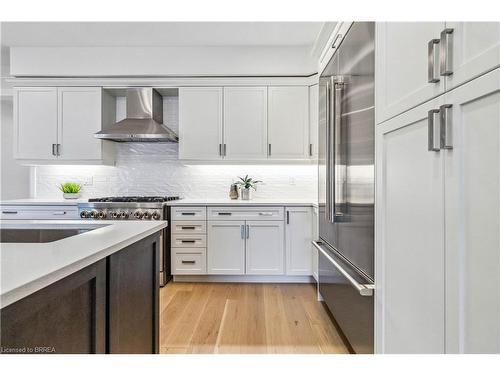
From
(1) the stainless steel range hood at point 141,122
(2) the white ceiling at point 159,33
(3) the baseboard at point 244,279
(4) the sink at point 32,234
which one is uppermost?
(2) the white ceiling at point 159,33

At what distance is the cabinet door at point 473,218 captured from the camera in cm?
75

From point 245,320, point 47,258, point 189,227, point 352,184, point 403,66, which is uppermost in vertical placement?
point 403,66

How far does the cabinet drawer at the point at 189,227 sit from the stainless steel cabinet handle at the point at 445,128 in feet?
9.22

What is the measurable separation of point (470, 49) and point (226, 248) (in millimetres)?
2967

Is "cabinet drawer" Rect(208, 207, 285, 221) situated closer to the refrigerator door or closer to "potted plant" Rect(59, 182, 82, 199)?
the refrigerator door

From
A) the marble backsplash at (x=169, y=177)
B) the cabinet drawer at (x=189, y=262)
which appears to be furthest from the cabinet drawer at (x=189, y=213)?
the marble backsplash at (x=169, y=177)

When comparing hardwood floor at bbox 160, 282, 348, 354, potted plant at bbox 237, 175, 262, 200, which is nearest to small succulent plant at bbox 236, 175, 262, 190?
potted plant at bbox 237, 175, 262, 200

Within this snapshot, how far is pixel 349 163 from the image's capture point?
1956mm

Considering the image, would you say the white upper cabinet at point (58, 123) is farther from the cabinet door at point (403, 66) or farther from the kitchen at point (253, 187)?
the cabinet door at point (403, 66)

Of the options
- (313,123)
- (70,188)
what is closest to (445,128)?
(313,123)

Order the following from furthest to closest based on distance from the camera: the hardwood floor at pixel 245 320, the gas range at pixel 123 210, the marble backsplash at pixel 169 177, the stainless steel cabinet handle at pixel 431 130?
1. the marble backsplash at pixel 169 177
2. the gas range at pixel 123 210
3. the hardwood floor at pixel 245 320
4. the stainless steel cabinet handle at pixel 431 130

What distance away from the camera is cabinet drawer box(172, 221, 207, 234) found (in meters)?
3.46

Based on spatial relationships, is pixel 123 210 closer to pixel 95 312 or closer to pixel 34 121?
pixel 34 121

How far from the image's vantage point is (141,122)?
3658mm
